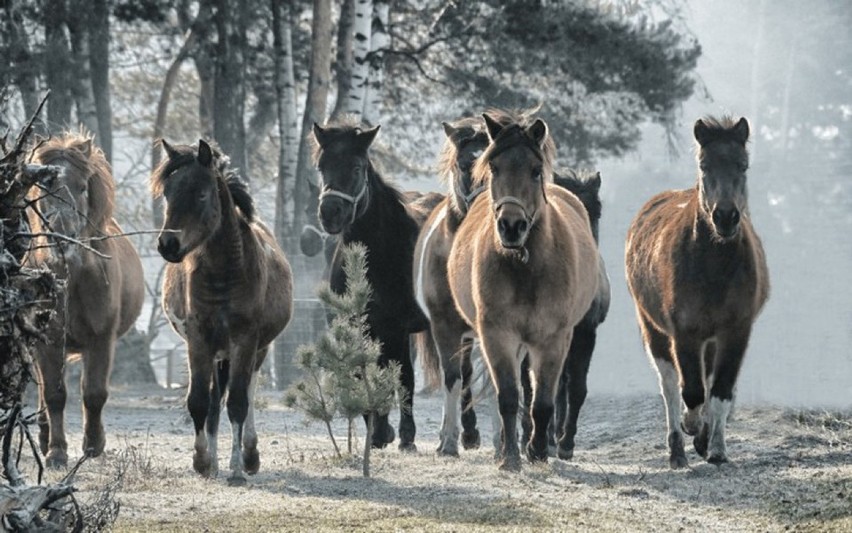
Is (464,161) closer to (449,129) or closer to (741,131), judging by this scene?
(449,129)

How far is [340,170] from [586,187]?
8.45 ft

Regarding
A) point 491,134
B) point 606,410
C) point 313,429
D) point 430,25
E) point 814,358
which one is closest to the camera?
point 491,134

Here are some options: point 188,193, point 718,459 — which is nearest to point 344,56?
point 188,193

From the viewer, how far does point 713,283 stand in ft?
34.1

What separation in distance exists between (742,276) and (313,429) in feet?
22.6

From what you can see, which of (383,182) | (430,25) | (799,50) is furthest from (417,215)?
(799,50)

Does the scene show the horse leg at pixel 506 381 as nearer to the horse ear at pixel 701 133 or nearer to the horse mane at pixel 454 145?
the horse ear at pixel 701 133

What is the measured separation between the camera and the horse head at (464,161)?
11.9 meters

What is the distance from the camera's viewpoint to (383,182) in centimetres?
1285

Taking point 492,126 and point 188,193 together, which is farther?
point 492,126

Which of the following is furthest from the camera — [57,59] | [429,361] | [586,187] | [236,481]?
[57,59]

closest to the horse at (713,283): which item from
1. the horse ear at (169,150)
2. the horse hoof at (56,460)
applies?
the horse ear at (169,150)

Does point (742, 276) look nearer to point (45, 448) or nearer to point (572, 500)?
point (572, 500)

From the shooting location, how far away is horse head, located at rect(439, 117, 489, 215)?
11.9 meters
